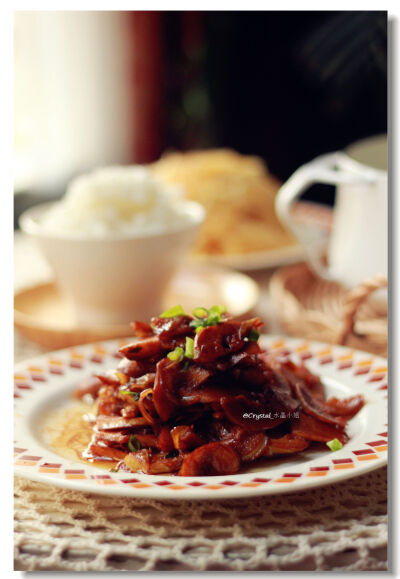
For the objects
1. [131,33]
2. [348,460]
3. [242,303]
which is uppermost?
[131,33]

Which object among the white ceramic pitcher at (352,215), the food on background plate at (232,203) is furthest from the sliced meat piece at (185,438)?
the food on background plate at (232,203)

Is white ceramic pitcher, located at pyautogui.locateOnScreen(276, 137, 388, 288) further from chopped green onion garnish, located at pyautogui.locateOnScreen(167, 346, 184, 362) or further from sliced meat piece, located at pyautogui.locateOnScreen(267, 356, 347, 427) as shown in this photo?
chopped green onion garnish, located at pyautogui.locateOnScreen(167, 346, 184, 362)

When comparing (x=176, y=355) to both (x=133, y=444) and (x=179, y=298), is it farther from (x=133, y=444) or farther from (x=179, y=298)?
(x=179, y=298)

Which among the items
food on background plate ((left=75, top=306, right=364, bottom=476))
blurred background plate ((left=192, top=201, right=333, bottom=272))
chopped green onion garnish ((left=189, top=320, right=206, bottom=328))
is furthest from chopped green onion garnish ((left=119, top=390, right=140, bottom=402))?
blurred background plate ((left=192, top=201, right=333, bottom=272))

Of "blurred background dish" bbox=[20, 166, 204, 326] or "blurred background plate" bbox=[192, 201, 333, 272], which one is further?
"blurred background plate" bbox=[192, 201, 333, 272]

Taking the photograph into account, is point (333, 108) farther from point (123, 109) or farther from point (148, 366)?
point (148, 366)

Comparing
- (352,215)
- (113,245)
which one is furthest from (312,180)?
(113,245)

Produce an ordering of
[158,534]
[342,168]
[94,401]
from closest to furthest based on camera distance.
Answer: [158,534], [94,401], [342,168]

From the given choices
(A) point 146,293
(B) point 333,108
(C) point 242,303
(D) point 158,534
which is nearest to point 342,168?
(C) point 242,303
